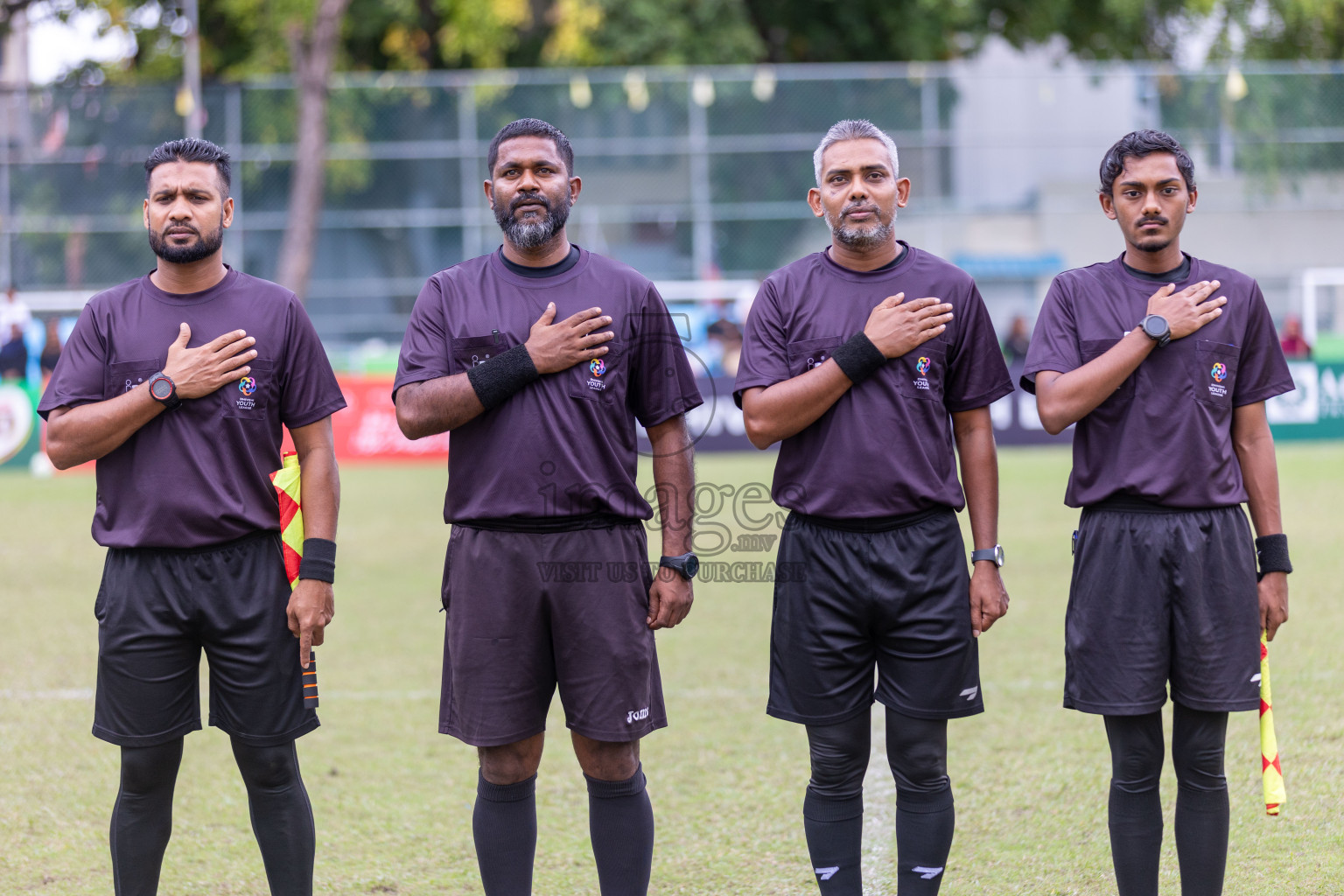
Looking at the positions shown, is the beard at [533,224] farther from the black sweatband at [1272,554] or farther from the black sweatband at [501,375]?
the black sweatband at [1272,554]

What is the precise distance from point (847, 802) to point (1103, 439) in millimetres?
1234

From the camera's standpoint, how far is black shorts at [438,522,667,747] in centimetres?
374

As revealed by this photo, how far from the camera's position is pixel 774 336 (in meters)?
3.90

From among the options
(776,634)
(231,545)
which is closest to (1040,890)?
(776,634)

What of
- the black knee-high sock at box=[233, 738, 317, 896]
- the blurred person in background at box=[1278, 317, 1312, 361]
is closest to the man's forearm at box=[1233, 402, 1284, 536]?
the black knee-high sock at box=[233, 738, 317, 896]

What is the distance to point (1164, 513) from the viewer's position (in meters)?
3.72

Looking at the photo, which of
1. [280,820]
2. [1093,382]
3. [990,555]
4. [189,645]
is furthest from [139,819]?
[1093,382]

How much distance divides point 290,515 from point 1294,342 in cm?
1888

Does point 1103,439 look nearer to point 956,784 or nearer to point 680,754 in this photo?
point 956,784

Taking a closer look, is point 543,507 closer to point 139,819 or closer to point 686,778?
point 139,819

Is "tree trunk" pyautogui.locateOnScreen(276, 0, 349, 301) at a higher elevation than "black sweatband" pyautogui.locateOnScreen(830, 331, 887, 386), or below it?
higher

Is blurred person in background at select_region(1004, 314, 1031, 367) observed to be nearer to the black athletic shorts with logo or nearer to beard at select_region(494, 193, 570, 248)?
the black athletic shorts with logo

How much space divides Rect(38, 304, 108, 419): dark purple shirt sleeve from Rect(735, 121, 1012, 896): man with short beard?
176cm

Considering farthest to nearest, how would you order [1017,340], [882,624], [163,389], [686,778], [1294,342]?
[1017,340] < [1294,342] < [686,778] < [882,624] < [163,389]
